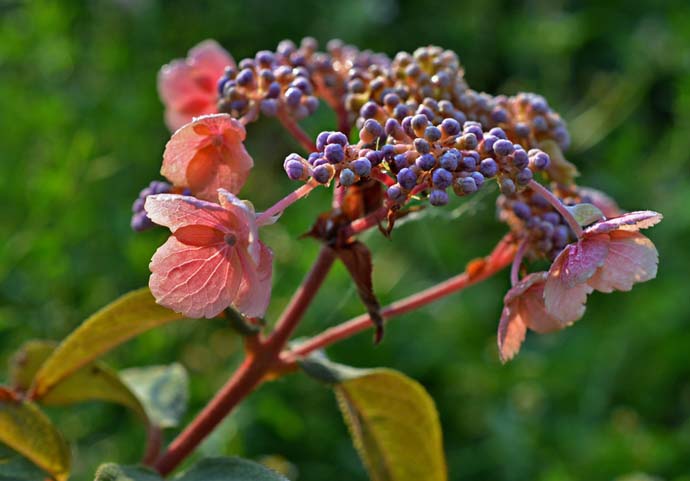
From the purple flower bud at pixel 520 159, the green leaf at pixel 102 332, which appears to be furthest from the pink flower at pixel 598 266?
the green leaf at pixel 102 332

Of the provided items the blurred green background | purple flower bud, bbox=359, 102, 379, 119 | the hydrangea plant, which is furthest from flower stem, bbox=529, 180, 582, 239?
the blurred green background

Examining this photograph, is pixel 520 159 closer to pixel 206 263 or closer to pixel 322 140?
pixel 322 140

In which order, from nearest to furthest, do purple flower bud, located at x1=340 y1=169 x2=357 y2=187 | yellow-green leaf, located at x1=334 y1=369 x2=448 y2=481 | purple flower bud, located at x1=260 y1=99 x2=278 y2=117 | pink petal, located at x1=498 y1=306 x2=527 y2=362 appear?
purple flower bud, located at x1=340 y1=169 x2=357 y2=187
pink petal, located at x1=498 y1=306 x2=527 y2=362
purple flower bud, located at x1=260 y1=99 x2=278 y2=117
yellow-green leaf, located at x1=334 y1=369 x2=448 y2=481

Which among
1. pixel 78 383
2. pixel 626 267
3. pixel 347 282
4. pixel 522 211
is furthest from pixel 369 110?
pixel 347 282

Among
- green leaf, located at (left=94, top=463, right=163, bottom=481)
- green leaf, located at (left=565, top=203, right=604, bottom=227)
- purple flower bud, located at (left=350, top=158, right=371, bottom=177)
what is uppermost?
purple flower bud, located at (left=350, top=158, right=371, bottom=177)

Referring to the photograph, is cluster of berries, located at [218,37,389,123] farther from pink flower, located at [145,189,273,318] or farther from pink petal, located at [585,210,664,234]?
pink petal, located at [585,210,664,234]

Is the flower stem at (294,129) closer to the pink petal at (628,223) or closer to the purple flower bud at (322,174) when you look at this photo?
the purple flower bud at (322,174)

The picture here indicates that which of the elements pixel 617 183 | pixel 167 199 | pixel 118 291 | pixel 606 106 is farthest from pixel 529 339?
pixel 167 199
